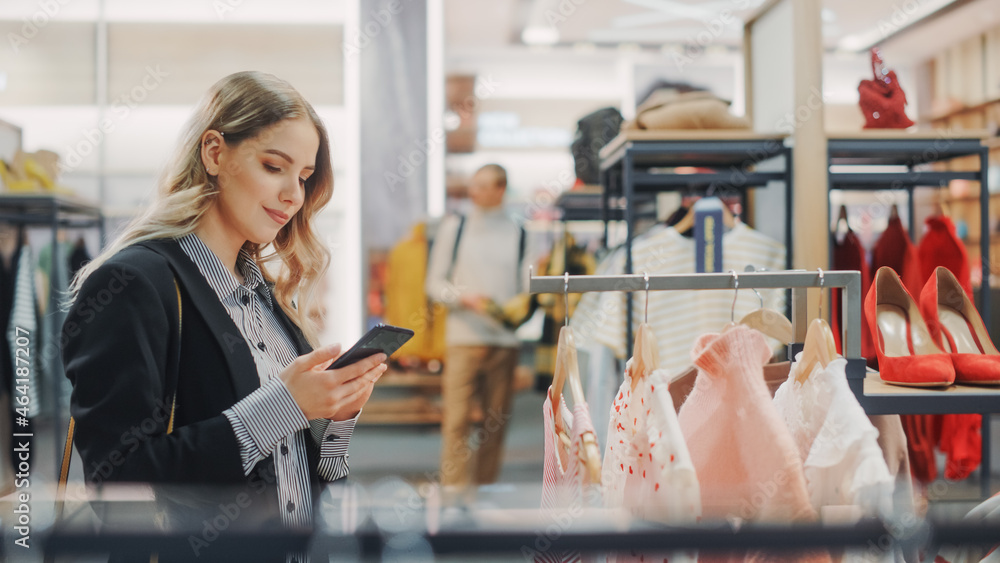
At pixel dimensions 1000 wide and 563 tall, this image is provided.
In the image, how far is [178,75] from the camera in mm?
4516

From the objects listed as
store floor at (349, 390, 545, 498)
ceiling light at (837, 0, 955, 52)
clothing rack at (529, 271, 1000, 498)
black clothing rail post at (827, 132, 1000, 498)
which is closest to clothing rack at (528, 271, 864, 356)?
clothing rack at (529, 271, 1000, 498)

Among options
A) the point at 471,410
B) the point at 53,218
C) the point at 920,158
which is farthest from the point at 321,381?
the point at 53,218

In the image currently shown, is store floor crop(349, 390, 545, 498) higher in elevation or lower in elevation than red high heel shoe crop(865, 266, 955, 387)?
lower

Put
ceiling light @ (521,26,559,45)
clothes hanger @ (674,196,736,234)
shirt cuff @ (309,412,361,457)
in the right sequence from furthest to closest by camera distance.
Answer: ceiling light @ (521,26,559,45) → clothes hanger @ (674,196,736,234) → shirt cuff @ (309,412,361,457)

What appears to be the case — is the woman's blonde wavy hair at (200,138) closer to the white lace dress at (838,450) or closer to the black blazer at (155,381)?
the black blazer at (155,381)

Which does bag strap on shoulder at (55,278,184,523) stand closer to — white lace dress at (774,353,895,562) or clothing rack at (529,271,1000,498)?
clothing rack at (529,271,1000,498)

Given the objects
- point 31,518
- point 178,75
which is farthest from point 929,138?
point 178,75

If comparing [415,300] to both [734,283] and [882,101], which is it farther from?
[734,283]

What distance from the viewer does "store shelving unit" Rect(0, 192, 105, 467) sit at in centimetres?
314

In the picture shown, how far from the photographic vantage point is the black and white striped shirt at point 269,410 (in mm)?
894

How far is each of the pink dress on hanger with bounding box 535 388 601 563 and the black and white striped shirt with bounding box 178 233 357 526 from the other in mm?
351

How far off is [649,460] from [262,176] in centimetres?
74

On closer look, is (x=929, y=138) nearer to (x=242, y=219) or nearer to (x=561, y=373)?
(x=561, y=373)

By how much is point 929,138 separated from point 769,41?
0.66m
